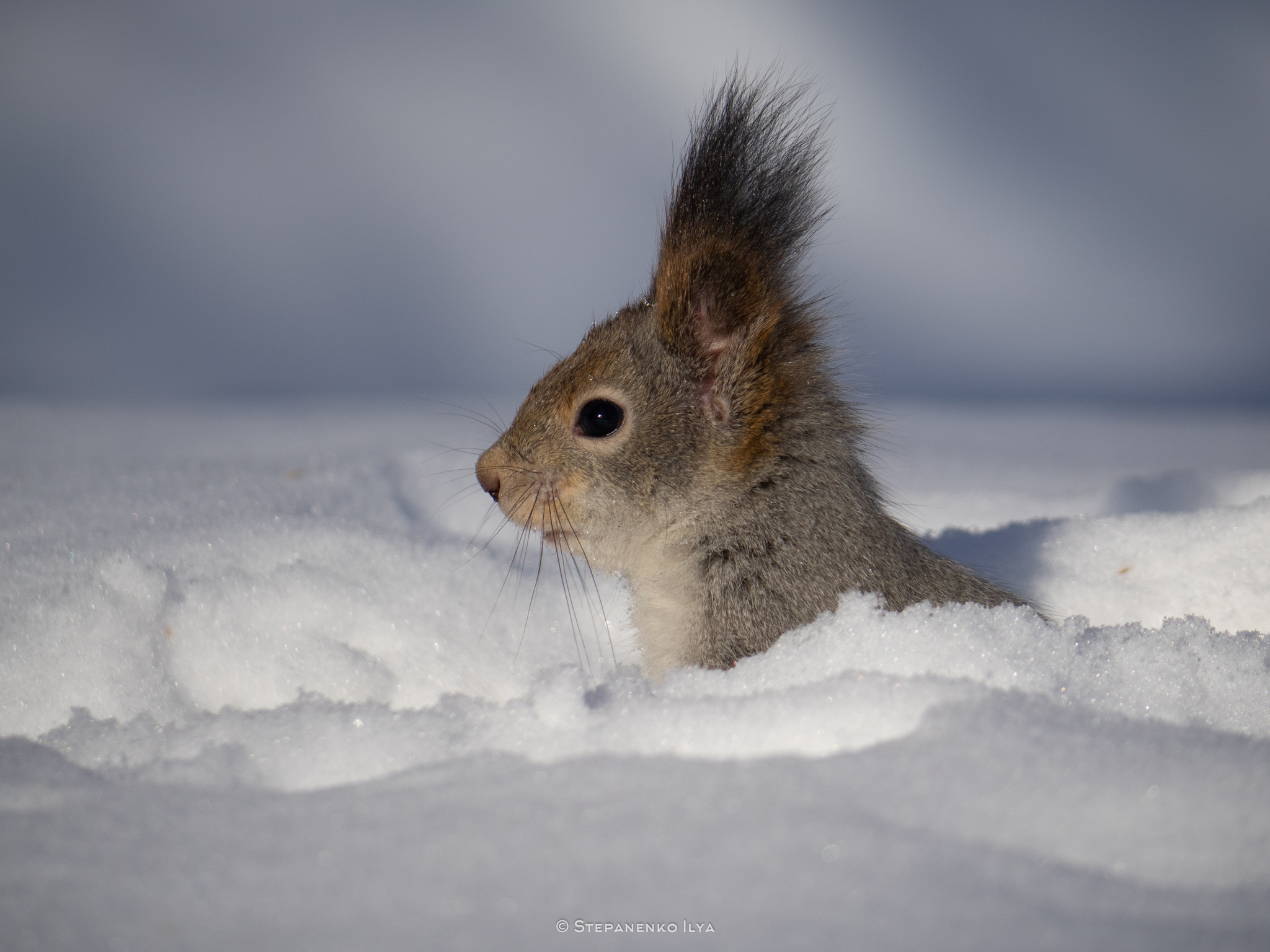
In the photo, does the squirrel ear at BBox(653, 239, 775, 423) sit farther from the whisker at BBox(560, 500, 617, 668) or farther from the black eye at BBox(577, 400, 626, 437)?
the whisker at BBox(560, 500, 617, 668)

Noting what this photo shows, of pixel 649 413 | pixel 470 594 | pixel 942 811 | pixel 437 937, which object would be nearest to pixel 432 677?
pixel 470 594

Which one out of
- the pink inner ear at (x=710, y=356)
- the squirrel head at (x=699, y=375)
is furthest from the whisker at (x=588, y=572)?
the pink inner ear at (x=710, y=356)

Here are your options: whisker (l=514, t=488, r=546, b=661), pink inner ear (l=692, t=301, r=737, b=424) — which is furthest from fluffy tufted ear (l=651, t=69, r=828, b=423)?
whisker (l=514, t=488, r=546, b=661)

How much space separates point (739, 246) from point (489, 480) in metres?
0.56

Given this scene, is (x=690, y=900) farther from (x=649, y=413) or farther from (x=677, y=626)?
(x=649, y=413)

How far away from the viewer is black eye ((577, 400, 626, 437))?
4.92ft

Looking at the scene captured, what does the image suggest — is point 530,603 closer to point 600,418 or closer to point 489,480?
point 489,480

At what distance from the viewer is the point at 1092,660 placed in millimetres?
1228

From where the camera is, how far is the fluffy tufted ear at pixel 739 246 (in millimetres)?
1455

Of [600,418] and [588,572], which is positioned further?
[588,572]

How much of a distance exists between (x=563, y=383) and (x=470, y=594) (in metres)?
0.50

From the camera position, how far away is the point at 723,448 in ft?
4.80

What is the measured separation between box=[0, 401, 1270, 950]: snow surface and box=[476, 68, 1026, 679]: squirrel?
0.13 m

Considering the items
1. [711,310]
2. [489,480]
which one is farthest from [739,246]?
[489,480]
